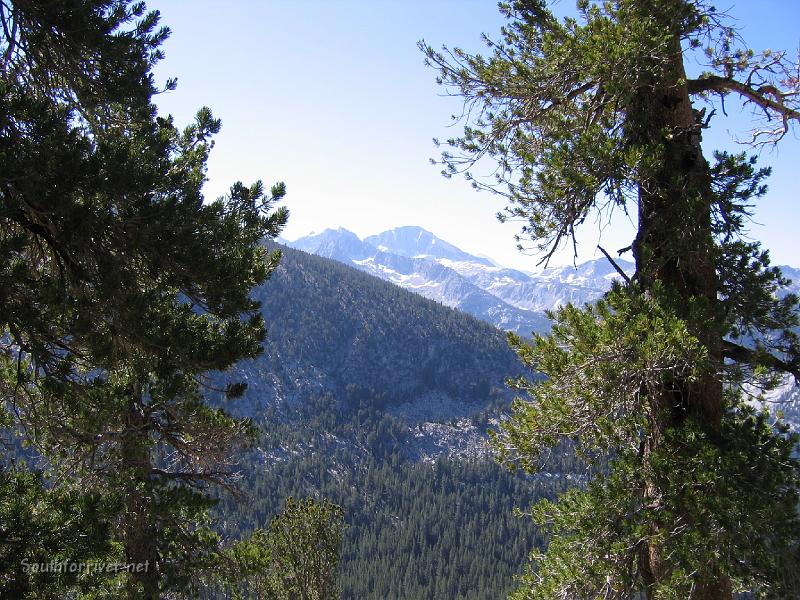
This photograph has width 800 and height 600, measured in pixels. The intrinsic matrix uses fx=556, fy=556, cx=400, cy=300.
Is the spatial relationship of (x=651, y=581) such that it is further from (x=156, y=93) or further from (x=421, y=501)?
(x=421, y=501)

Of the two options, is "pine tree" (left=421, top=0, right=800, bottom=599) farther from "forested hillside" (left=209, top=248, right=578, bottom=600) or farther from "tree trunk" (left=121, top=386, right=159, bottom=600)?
"forested hillside" (left=209, top=248, right=578, bottom=600)

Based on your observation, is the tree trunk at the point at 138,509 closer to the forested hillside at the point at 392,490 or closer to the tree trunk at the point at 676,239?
the tree trunk at the point at 676,239

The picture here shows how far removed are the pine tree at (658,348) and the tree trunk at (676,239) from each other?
0.07 ft

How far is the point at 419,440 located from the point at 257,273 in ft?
620

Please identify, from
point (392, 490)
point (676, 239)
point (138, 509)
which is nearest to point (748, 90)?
point (676, 239)

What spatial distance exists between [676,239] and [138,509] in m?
8.47

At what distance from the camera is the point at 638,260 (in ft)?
21.6

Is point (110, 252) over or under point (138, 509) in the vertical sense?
over

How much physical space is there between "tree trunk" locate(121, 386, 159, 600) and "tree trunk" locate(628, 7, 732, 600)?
6.92 meters

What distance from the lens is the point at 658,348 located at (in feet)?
17.0

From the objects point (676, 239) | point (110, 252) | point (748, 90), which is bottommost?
point (110, 252)

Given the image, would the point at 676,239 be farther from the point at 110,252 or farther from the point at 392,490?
the point at 392,490

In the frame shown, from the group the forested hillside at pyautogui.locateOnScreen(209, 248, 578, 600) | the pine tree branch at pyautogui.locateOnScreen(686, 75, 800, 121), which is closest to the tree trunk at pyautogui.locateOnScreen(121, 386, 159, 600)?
the pine tree branch at pyautogui.locateOnScreen(686, 75, 800, 121)

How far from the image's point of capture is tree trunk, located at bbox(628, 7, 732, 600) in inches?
233
